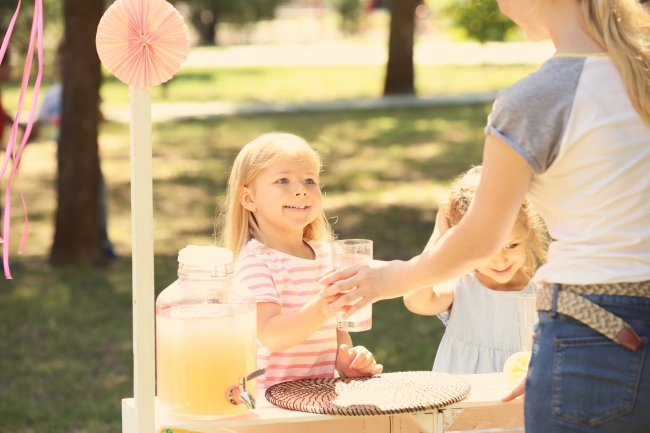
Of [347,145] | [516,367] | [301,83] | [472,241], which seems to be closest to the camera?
[472,241]

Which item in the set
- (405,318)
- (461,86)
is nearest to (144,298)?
(405,318)

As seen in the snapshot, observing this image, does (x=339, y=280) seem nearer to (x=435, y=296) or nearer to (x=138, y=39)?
(x=138, y=39)

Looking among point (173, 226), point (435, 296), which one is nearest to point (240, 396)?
point (435, 296)

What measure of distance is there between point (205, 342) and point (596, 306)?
34.7 inches

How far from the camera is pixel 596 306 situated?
1797mm

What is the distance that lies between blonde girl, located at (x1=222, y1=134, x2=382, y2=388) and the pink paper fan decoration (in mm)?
678

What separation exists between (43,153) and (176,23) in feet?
42.0

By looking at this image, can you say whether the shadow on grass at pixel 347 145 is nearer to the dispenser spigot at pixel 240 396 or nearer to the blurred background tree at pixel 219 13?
the dispenser spigot at pixel 240 396

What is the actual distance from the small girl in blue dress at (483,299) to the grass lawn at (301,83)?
52.1ft

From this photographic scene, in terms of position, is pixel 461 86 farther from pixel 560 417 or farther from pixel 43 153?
pixel 560 417

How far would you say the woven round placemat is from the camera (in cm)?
216

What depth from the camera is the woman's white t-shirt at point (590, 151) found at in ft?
5.87

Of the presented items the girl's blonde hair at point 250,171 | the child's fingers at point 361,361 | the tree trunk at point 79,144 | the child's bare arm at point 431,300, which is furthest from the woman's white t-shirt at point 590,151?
the tree trunk at point 79,144

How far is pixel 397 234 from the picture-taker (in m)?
8.70
